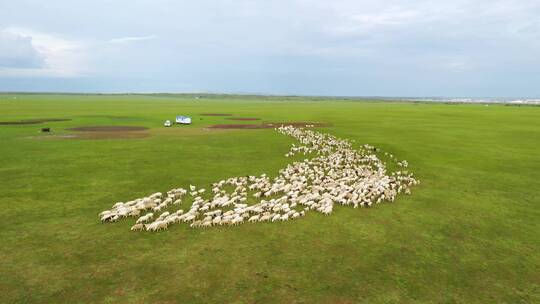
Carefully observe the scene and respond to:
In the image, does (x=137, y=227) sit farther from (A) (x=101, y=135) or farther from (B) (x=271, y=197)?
(A) (x=101, y=135)


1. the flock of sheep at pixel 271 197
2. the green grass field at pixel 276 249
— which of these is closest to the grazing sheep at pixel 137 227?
the flock of sheep at pixel 271 197

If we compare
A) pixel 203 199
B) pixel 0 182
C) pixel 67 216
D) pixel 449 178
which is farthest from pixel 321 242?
pixel 0 182

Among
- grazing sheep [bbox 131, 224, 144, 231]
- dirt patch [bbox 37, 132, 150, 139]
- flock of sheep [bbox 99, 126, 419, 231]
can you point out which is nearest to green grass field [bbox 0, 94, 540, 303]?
grazing sheep [bbox 131, 224, 144, 231]

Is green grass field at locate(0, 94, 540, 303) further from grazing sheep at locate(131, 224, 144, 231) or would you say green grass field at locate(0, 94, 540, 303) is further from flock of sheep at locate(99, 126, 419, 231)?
flock of sheep at locate(99, 126, 419, 231)

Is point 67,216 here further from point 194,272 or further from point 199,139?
point 199,139

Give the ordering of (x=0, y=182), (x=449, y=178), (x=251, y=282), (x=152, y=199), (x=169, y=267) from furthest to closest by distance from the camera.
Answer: (x=449, y=178) → (x=0, y=182) → (x=152, y=199) → (x=169, y=267) → (x=251, y=282)

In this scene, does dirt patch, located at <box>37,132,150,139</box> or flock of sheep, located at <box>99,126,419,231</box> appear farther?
dirt patch, located at <box>37,132,150,139</box>

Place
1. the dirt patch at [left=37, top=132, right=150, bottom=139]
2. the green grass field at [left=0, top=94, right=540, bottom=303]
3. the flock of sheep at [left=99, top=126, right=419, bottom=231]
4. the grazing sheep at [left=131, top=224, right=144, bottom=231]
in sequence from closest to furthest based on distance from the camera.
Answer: the green grass field at [left=0, top=94, right=540, bottom=303] → the grazing sheep at [left=131, top=224, right=144, bottom=231] → the flock of sheep at [left=99, top=126, right=419, bottom=231] → the dirt patch at [left=37, top=132, right=150, bottom=139]

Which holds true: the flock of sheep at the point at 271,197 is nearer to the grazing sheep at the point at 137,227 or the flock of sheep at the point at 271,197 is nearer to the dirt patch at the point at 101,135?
the grazing sheep at the point at 137,227
